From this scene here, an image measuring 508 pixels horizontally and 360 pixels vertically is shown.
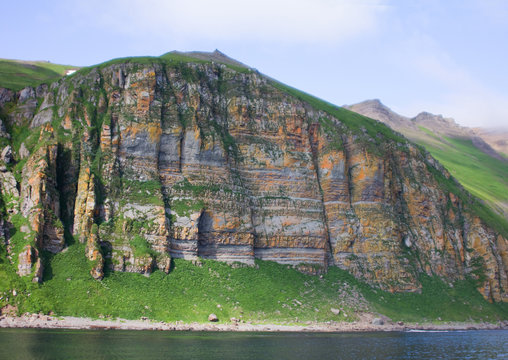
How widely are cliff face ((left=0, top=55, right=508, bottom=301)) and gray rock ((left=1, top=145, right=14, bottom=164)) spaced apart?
2.86 ft

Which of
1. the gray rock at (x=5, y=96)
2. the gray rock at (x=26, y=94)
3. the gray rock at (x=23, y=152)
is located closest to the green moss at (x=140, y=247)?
the gray rock at (x=23, y=152)

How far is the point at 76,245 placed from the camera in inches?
3314

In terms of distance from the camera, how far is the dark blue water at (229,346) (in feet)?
167

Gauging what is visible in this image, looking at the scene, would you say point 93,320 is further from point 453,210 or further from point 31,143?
point 453,210

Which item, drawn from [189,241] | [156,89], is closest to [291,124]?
[156,89]

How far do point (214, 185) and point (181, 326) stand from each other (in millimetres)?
30998

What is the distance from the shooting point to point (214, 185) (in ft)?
326

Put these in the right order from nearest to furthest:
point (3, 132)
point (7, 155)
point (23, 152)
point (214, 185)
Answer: point (7, 155) < point (23, 152) < point (3, 132) < point (214, 185)

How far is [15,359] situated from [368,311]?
220 feet

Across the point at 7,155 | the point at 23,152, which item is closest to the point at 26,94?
the point at 23,152

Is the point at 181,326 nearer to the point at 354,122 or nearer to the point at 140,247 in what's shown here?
the point at 140,247

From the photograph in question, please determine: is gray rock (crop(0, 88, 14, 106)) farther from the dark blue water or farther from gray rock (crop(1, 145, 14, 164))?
the dark blue water

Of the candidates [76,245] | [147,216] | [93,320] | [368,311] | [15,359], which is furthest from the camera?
[368,311]

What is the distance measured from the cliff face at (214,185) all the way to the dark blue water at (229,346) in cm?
2006
